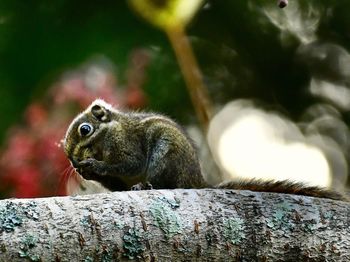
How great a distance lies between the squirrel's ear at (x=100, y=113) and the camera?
415 cm

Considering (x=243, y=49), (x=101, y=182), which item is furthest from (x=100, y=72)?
(x=243, y=49)

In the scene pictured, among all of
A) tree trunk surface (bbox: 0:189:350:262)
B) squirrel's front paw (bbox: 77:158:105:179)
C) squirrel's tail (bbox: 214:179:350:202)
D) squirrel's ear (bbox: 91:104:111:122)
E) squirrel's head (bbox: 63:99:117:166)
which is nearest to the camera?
tree trunk surface (bbox: 0:189:350:262)

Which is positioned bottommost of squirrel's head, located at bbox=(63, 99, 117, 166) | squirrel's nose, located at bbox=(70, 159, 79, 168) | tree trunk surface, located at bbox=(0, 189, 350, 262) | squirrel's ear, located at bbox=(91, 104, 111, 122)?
squirrel's nose, located at bbox=(70, 159, 79, 168)

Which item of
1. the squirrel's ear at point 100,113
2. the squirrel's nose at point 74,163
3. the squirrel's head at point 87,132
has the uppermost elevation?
the squirrel's ear at point 100,113

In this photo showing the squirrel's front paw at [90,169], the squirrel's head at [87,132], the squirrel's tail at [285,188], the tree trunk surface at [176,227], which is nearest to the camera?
the tree trunk surface at [176,227]

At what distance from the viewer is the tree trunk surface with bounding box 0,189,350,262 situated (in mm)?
2506

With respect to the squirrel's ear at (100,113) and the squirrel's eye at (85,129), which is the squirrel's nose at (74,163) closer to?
the squirrel's eye at (85,129)

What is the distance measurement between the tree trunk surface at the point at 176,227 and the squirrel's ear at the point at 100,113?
1422mm

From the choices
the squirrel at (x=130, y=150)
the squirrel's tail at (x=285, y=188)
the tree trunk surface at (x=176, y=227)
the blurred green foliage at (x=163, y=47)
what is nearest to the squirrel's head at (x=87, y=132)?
the squirrel at (x=130, y=150)

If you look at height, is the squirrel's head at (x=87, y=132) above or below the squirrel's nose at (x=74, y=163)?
above

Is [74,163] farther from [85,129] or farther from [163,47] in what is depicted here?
[163,47]

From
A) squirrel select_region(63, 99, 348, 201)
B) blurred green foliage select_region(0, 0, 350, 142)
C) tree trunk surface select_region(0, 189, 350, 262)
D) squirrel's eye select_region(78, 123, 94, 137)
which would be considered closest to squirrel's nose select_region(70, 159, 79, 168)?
squirrel select_region(63, 99, 348, 201)

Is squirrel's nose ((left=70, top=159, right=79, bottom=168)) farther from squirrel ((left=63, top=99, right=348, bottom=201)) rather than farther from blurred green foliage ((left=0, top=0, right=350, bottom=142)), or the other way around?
blurred green foliage ((left=0, top=0, right=350, bottom=142))

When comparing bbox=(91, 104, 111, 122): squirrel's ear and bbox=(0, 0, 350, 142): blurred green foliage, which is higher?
bbox=(0, 0, 350, 142): blurred green foliage
